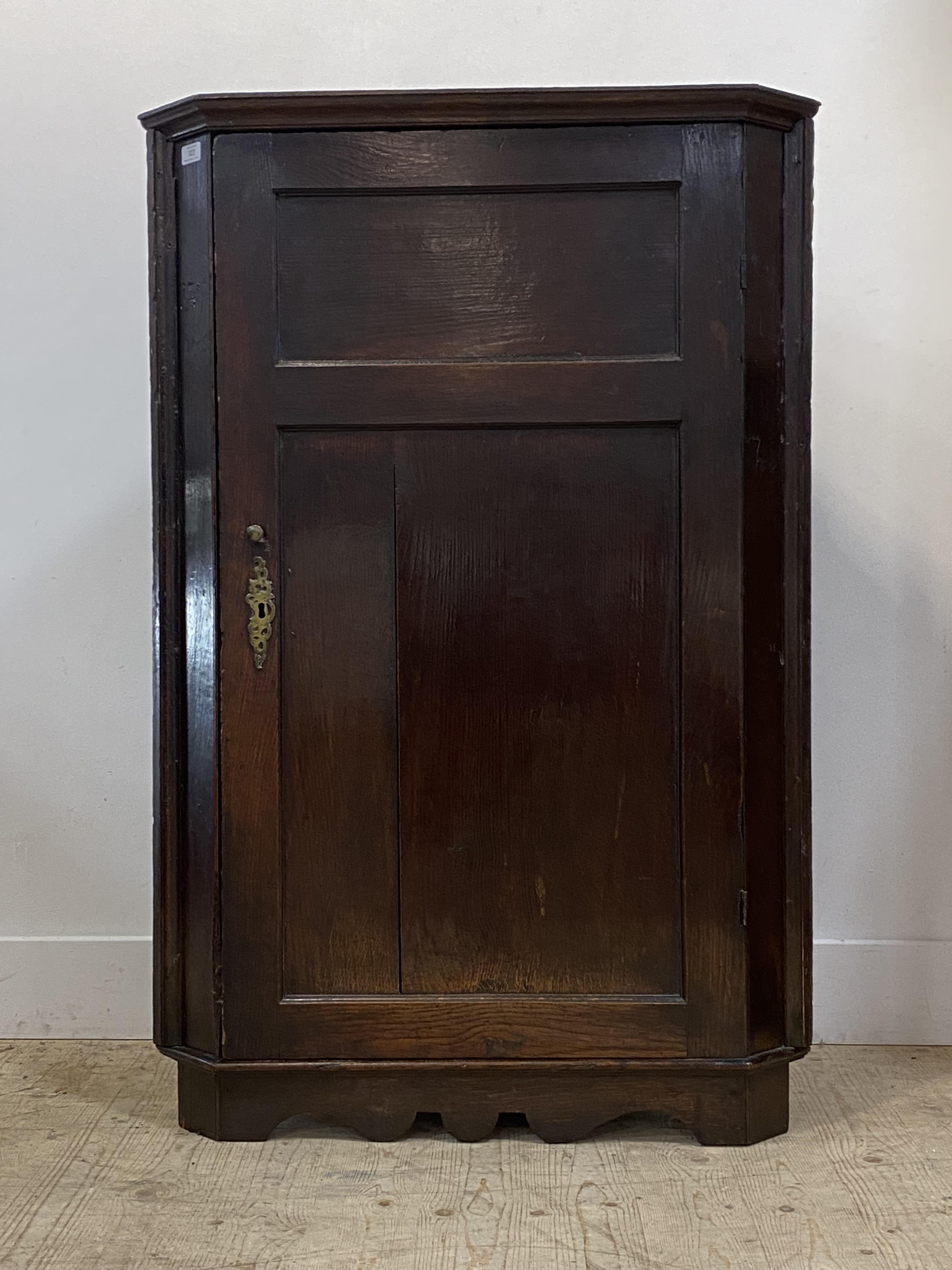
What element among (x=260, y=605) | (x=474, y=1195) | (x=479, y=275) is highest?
(x=479, y=275)

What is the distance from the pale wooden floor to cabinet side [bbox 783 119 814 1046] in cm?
23

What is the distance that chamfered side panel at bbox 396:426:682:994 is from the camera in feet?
5.88

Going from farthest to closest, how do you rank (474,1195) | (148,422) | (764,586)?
(148,422), (764,586), (474,1195)

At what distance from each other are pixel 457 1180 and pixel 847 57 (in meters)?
2.07

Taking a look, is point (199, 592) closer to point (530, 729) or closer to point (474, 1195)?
point (530, 729)

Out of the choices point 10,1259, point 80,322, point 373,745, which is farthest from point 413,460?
point 10,1259

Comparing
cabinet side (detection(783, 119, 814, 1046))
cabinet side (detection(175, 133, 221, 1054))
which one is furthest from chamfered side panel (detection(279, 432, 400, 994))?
cabinet side (detection(783, 119, 814, 1046))

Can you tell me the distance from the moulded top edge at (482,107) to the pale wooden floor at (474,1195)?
1.50 meters

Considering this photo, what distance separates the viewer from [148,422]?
7.68ft

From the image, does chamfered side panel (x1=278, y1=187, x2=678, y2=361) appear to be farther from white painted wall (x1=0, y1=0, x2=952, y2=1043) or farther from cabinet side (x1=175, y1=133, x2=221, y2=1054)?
white painted wall (x1=0, y1=0, x2=952, y2=1043)

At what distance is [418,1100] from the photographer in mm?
1838

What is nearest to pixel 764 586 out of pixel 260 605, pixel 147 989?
pixel 260 605

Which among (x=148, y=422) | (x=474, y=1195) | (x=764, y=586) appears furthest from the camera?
(x=148, y=422)

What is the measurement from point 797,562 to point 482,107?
2.63ft
